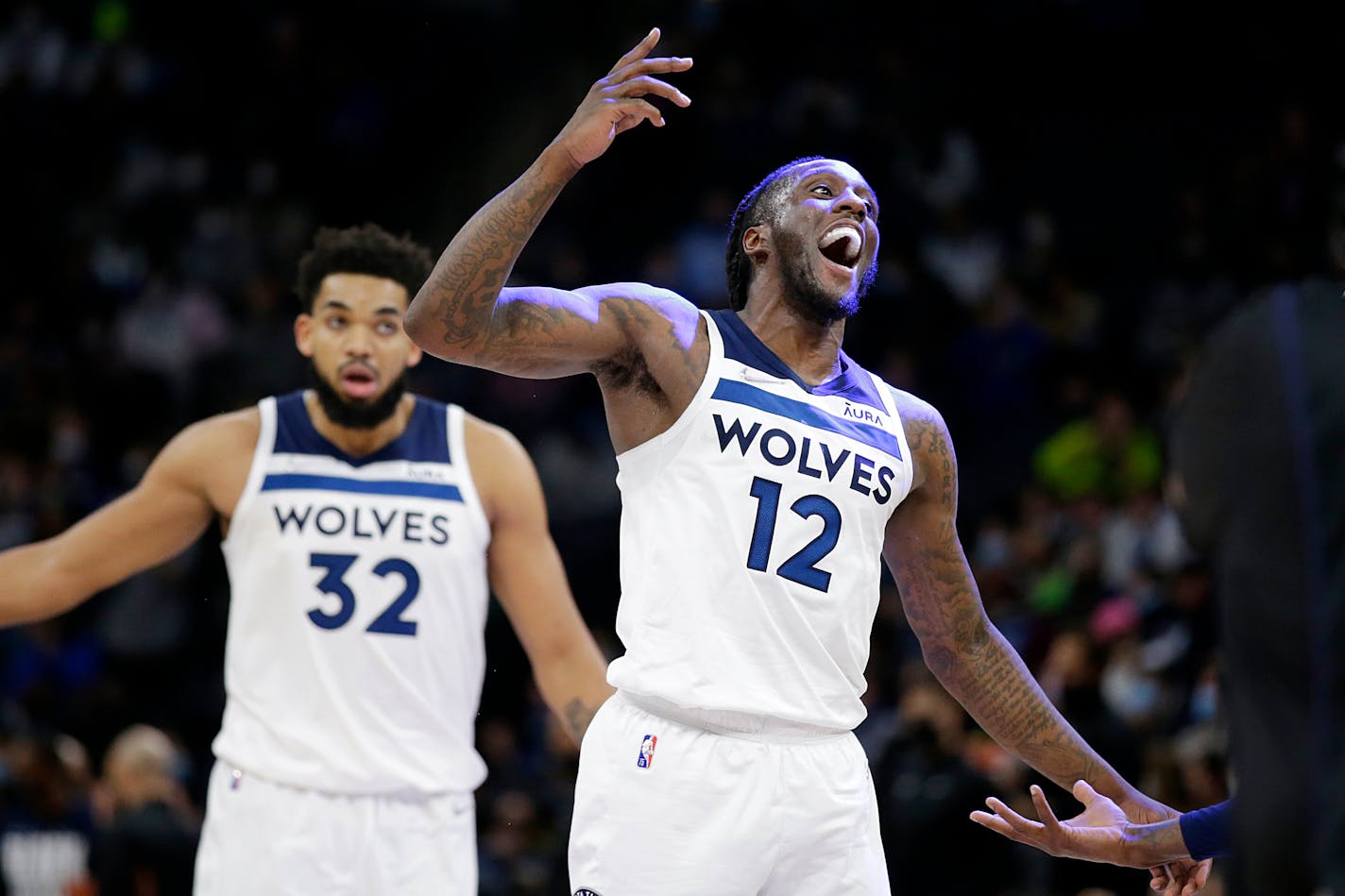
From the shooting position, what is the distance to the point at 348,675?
524 cm

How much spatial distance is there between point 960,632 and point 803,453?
2.79 feet

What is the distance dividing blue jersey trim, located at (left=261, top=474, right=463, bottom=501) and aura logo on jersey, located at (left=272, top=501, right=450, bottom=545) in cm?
7

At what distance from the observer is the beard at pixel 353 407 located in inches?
217

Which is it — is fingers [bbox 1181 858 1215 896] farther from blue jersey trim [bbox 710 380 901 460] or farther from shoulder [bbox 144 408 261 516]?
shoulder [bbox 144 408 261 516]

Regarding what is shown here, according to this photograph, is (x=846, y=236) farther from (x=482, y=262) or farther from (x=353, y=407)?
(x=353, y=407)

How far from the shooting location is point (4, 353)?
1345 cm

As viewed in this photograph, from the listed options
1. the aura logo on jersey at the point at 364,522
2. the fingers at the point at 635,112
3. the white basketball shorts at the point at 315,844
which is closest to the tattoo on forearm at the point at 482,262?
the fingers at the point at 635,112

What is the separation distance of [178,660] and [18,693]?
107 centimetres

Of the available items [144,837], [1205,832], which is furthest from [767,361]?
[144,837]

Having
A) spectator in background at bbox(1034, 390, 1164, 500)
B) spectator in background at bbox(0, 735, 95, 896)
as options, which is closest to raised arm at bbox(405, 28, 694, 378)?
spectator in background at bbox(0, 735, 95, 896)

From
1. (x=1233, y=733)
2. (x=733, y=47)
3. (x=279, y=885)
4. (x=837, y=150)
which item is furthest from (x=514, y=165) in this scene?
(x=1233, y=733)

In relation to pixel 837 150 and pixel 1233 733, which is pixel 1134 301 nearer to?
pixel 837 150

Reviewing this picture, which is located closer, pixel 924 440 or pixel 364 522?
pixel 924 440

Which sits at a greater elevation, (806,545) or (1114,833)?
(806,545)
